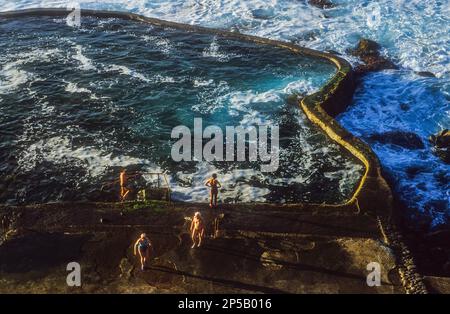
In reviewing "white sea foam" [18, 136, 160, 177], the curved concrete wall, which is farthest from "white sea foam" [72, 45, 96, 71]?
"white sea foam" [18, 136, 160, 177]

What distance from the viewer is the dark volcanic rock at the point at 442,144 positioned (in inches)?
719

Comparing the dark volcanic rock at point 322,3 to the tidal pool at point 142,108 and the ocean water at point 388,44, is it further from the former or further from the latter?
the tidal pool at point 142,108

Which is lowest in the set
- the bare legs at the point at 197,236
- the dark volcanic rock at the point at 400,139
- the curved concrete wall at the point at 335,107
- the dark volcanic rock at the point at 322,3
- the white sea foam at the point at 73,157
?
the white sea foam at the point at 73,157

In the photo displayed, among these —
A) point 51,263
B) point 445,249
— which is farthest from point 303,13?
point 51,263

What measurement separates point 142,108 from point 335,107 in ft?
31.5

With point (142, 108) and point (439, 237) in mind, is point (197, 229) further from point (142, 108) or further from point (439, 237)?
point (142, 108)

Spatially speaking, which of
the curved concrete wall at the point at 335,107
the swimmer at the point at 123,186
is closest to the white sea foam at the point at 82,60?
the curved concrete wall at the point at 335,107

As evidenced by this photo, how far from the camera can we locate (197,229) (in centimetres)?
1207

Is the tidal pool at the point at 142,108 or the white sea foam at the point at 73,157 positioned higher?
the tidal pool at the point at 142,108

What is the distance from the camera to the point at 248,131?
18906 millimetres

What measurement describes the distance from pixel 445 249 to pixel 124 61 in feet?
62.4

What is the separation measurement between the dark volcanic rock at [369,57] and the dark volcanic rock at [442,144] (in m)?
6.54

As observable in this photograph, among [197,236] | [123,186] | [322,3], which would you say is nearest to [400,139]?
[197,236]
